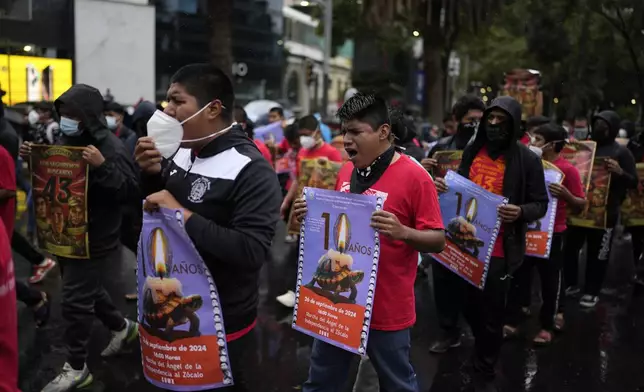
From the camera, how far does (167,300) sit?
8.84 ft

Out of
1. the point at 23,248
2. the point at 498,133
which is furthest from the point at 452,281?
the point at 23,248

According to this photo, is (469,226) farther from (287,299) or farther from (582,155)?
(287,299)

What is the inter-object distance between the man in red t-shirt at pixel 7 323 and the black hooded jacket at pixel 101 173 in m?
2.33

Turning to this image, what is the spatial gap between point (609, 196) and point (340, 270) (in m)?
4.67

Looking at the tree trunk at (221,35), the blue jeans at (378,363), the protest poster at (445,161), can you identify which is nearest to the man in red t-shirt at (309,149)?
the protest poster at (445,161)

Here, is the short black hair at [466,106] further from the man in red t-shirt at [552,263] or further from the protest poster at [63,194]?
the protest poster at [63,194]

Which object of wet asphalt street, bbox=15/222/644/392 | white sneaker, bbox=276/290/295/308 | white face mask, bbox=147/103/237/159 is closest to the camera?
white face mask, bbox=147/103/237/159

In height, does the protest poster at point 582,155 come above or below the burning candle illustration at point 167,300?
above

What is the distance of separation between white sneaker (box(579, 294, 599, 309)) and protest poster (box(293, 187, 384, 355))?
14.9 ft

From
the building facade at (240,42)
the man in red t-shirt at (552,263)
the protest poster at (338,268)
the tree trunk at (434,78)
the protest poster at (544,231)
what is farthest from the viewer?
the building facade at (240,42)

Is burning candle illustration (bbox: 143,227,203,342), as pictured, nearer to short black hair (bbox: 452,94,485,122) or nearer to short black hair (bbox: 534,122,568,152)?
short black hair (bbox: 452,94,485,122)

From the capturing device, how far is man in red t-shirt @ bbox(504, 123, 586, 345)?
5.71 meters

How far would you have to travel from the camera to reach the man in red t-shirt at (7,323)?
181 centimetres

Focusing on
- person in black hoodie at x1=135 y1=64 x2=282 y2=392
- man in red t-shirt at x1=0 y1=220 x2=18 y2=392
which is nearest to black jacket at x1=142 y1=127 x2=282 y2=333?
person in black hoodie at x1=135 y1=64 x2=282 y2=392
